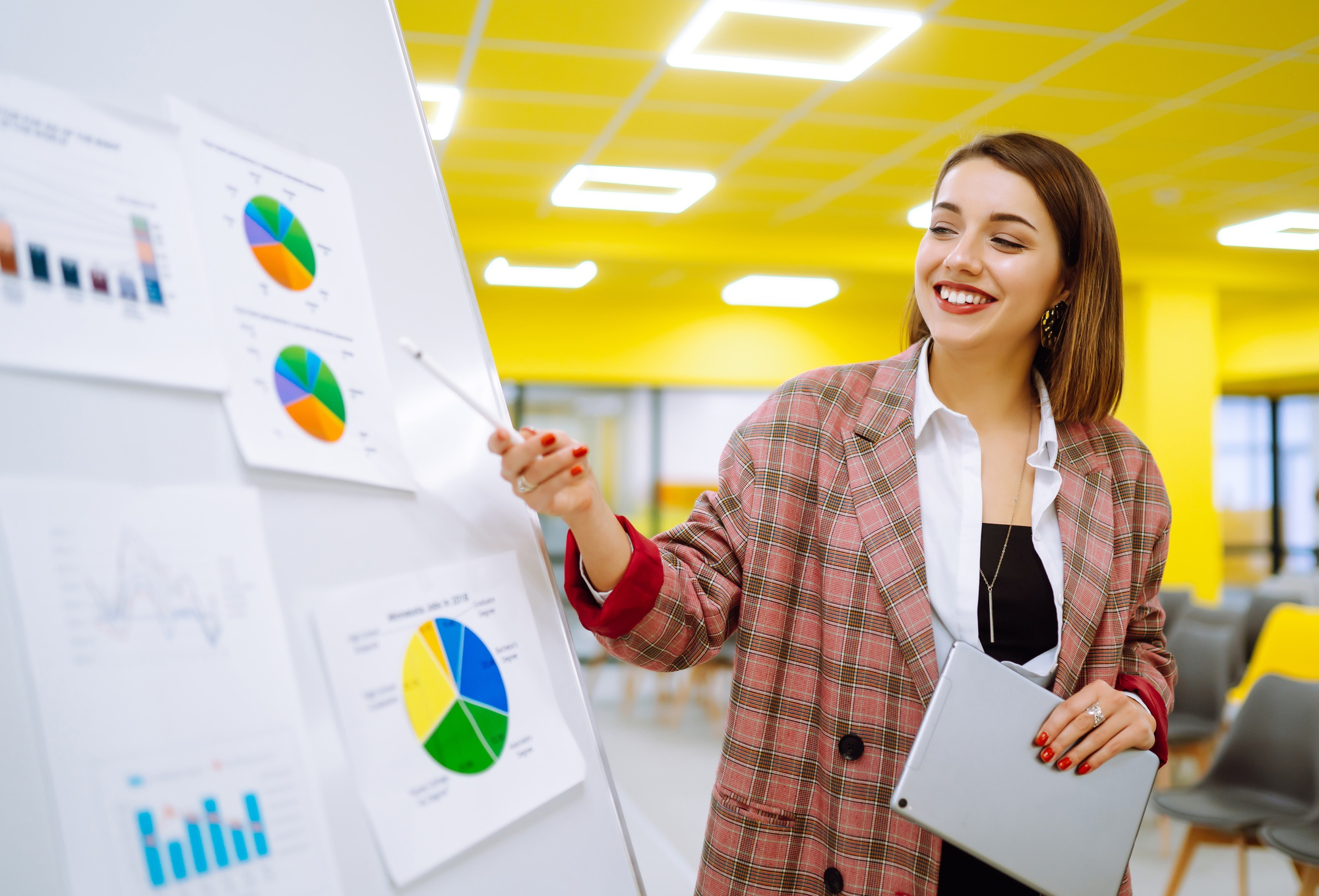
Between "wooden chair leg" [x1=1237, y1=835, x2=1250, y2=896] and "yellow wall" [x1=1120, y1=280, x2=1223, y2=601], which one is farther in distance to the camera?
"yellow wall" [x1=1120, y1=280, x2=1223, y2=601]

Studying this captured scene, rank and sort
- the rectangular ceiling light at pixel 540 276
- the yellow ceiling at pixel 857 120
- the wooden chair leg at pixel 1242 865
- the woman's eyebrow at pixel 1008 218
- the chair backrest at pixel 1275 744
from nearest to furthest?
the woman's eyebrow at pixel 1008 218, the wooden chair leg at pixel 1242 865, the chair backrest at pixel 1275 744, the yellow ceiling at pixel 857 120, the rectangular ceiling light at pixel 540 276

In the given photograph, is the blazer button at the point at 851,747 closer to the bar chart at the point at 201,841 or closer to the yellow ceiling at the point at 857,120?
the bar chart at the point at 201,841

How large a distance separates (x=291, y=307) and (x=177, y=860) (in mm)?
333

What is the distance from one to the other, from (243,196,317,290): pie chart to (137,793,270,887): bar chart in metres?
0.32

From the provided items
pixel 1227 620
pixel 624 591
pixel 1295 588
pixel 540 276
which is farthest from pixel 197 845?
pixel 1295 588

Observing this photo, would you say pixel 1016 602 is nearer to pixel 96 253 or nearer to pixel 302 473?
pixel 302 473

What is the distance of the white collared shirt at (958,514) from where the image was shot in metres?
1.14

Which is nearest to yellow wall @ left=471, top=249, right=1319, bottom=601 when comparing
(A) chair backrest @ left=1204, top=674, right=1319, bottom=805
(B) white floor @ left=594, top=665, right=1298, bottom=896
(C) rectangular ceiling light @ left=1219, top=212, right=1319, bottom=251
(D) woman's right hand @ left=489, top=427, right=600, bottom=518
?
(C) rectangular ceiling light @ left=1219, top=212, right=1319, bottom=251

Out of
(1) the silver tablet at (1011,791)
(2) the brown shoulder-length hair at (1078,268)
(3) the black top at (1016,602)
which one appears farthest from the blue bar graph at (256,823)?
(2) the brown shoulder-length hair at (1078,268)

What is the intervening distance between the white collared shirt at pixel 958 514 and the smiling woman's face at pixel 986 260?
0.11 m

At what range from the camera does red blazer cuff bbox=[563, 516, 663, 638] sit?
37.9 inches

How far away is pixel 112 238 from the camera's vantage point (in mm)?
503

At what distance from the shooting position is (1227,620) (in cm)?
455

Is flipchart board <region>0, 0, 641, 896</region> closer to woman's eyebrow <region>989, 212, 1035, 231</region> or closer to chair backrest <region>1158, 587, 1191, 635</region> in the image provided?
woman's eyebrow <region>989, 212, 1035, 231</region>
